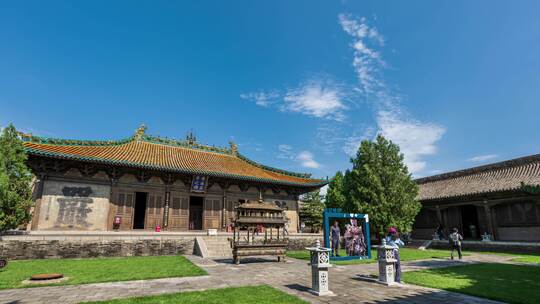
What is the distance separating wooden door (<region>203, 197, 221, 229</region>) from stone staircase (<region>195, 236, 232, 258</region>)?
10.4ft

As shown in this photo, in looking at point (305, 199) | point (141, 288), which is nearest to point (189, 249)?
point (141, 288)

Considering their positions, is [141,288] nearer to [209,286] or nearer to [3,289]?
[209,286]

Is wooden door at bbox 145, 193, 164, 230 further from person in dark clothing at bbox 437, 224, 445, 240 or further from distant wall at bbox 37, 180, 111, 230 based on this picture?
person in dark clothing at bbox 437, 224, 445, 240

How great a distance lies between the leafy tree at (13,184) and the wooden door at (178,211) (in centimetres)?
679

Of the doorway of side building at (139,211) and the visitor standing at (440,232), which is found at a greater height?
the doorway of side building at (139,211)

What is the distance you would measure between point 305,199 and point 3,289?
91.4 feet

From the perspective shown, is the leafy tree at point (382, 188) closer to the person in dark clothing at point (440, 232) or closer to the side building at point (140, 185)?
the side building at point (140, 185)

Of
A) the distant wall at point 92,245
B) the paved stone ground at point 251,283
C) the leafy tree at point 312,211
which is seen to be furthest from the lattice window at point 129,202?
the leafy tree at point 312,211

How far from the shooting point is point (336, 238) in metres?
12.6

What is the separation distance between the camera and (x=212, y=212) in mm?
18703

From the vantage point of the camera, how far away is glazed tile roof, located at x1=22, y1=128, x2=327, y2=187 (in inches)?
581

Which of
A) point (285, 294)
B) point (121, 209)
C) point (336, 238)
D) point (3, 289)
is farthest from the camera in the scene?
point (121, 209)

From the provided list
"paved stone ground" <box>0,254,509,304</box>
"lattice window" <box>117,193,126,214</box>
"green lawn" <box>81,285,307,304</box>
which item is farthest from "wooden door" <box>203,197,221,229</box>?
"green lawn" <box>81,285,307,304</box>

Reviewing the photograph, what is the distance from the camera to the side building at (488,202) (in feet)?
57.9
